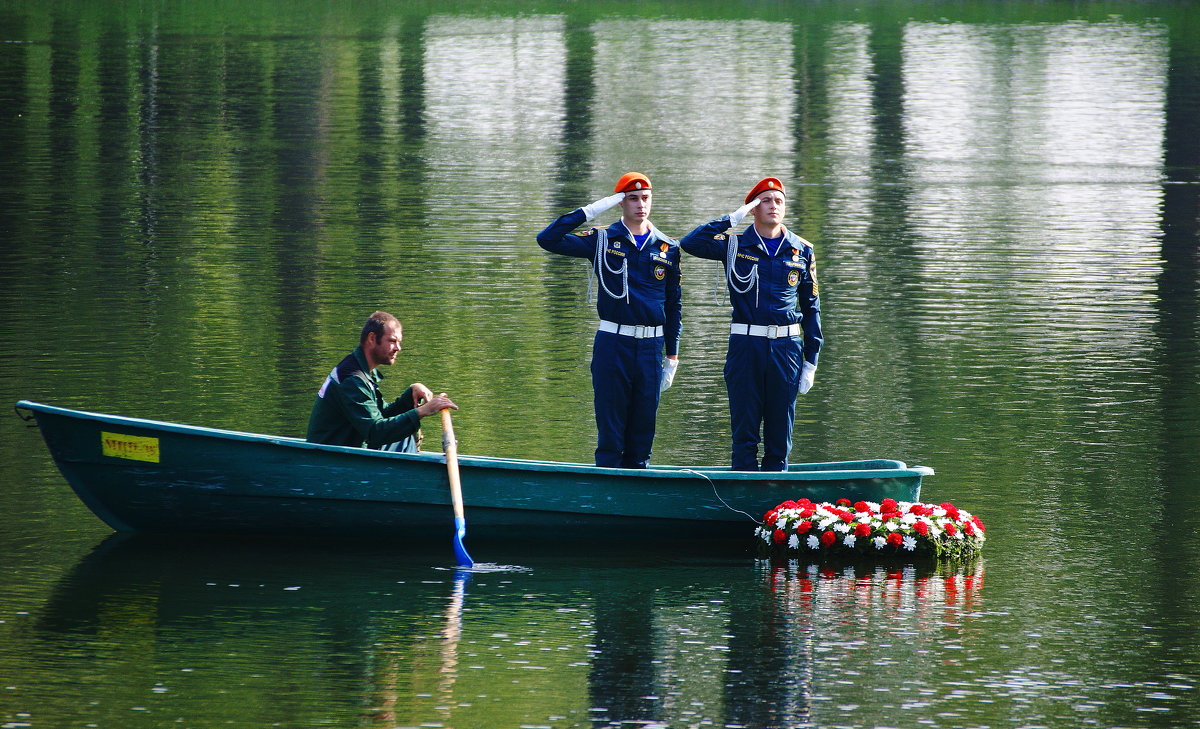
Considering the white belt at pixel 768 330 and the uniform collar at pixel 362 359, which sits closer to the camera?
the uniform collar at pixel 362 359

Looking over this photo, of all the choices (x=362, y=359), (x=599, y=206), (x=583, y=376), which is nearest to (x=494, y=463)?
(x=362, y=359)

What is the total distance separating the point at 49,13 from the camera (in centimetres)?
5850

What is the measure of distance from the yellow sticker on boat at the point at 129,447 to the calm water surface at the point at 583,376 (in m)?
0.57

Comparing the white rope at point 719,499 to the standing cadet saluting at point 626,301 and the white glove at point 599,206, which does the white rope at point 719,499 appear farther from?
the white glove at point 599,206

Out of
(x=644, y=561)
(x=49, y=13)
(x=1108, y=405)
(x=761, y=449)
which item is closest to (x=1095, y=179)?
(x=1108, y=405)

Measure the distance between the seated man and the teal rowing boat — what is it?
0.14 meters

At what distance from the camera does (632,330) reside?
10.1 metres

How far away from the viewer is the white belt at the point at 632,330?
1012 centimetres

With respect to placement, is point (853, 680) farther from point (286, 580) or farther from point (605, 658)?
point (286, 580)

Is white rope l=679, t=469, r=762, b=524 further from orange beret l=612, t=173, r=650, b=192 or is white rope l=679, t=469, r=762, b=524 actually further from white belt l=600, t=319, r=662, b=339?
orange beret l=612, t=173, r=650, b=192

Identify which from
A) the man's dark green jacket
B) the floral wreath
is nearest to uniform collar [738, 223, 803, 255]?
the floral wreath

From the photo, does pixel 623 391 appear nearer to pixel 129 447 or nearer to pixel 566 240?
pixel 566 240

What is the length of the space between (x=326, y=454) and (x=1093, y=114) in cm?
3161

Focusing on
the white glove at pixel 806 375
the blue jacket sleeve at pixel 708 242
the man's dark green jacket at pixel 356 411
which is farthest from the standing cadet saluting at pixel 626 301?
the man's dark green jacket at pixel 356 411
